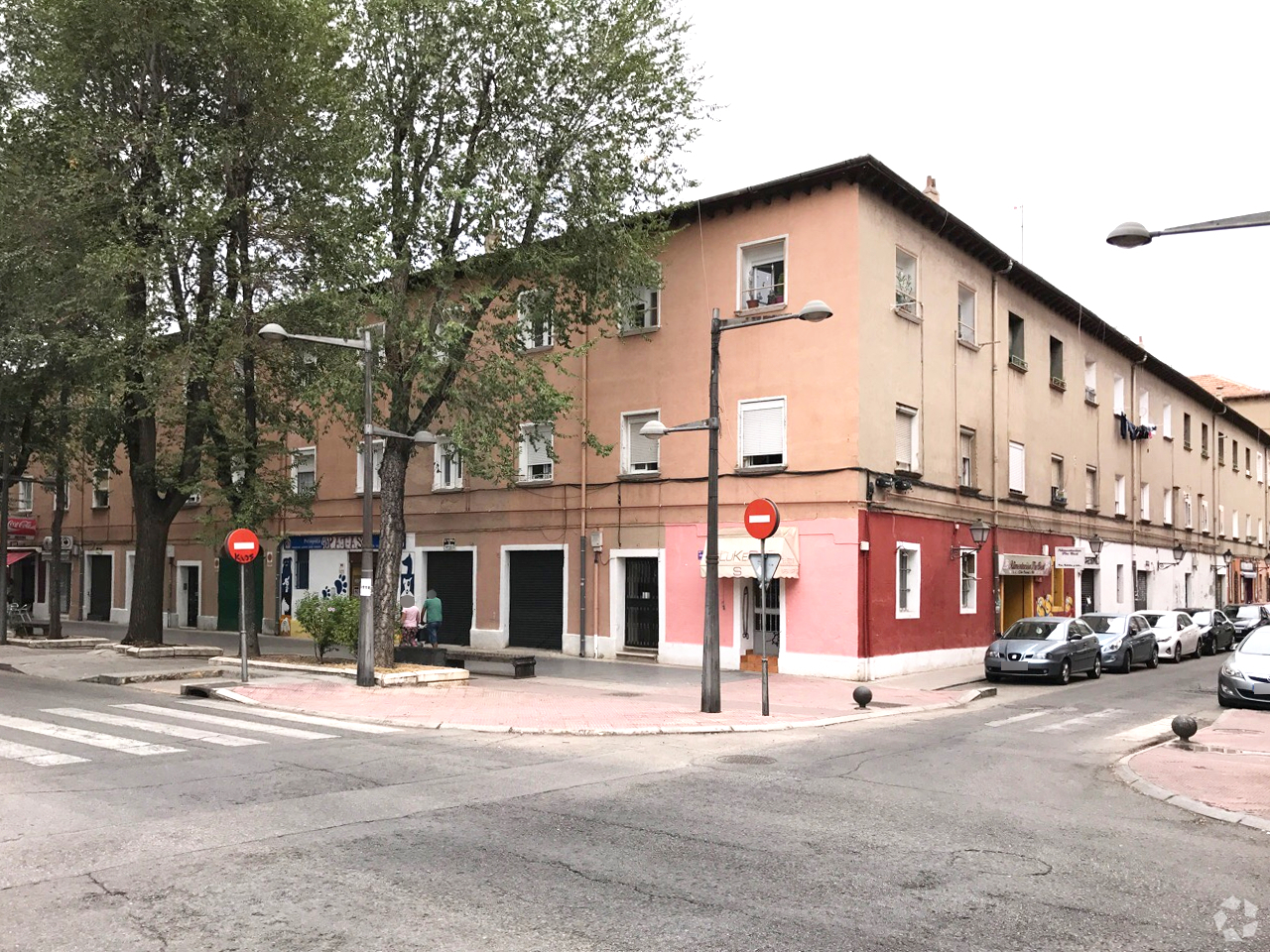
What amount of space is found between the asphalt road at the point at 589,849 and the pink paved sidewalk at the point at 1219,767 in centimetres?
55

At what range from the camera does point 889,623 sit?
2166 cm

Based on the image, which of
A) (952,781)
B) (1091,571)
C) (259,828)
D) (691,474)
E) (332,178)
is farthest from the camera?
(1091,571)

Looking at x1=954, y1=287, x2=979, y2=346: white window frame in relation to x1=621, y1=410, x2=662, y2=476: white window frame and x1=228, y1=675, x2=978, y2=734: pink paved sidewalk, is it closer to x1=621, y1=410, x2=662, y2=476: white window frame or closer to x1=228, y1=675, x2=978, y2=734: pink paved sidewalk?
x1=621, y1=410, x2=662, y2=476: white window frame

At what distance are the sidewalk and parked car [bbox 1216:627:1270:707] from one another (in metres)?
2.44

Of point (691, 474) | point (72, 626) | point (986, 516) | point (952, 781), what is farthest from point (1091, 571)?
point (72, 626)

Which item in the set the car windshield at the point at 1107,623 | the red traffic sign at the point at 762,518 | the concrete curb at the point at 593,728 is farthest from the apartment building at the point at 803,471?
the concrete curb at the point at 593,728

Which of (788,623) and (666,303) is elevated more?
(666,303)

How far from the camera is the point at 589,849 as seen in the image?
7.07 metres

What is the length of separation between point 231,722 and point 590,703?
17.0 ft

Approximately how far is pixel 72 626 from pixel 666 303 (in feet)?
79.9

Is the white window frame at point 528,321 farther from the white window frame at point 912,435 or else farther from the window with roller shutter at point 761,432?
the white window frame at point 912,435

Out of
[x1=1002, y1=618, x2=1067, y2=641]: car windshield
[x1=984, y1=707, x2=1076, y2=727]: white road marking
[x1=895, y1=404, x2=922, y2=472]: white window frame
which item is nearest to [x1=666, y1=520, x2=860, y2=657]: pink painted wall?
[x1=895, y1=404, x2=922, y2=472]: white window frame

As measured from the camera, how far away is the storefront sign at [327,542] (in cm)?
3012

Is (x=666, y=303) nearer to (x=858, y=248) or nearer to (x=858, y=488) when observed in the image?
(x=858, y=248)
